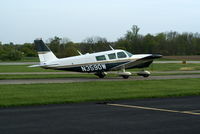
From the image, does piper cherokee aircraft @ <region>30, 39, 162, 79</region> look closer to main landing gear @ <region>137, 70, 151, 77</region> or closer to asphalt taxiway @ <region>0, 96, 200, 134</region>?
main landing gear @ <region>137, 70, 151, 77</region>

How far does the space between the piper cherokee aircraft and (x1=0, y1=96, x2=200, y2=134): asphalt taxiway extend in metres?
12.7

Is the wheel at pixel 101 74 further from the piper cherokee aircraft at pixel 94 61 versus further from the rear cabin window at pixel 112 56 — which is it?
the rear cabin window at pixel 112 56

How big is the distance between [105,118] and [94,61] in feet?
52.5

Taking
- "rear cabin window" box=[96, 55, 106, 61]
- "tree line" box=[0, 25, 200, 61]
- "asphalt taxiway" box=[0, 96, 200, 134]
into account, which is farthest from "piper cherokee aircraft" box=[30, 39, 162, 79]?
"tree line" box=[0, 25, 200, 61]

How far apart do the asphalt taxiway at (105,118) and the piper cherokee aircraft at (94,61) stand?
1271cm

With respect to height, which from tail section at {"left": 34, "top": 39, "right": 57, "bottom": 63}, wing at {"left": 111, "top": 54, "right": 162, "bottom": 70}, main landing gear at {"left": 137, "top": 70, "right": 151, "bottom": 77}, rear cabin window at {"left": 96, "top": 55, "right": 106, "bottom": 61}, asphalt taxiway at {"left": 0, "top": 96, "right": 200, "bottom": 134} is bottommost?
main landing gear at {"left": 137, "top": 70, "right": 151, "bottom": 77}

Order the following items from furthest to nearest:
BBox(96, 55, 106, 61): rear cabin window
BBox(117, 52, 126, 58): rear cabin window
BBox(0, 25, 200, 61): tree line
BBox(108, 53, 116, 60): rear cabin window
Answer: BBox(0, 25, 200, 61): tree line < BBox(117, 52, 126, 58): rear cabin window < BBox(108, 53, 116, 60): rear cabin window < BBox(96, 55, 106, 61): rear cabin window

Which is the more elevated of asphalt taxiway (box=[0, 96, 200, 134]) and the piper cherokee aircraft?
the piper cherokee aircraft

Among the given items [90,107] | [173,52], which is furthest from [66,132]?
[173,52]

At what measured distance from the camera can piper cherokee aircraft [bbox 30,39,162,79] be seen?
25.3m

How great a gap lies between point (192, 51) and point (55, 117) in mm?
90711

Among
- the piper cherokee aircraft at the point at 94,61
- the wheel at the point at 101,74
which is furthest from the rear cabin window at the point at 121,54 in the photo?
the wheel at the point at 101,74

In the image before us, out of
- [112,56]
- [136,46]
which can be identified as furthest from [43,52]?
[136,46]

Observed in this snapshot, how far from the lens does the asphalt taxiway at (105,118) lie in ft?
26.4
